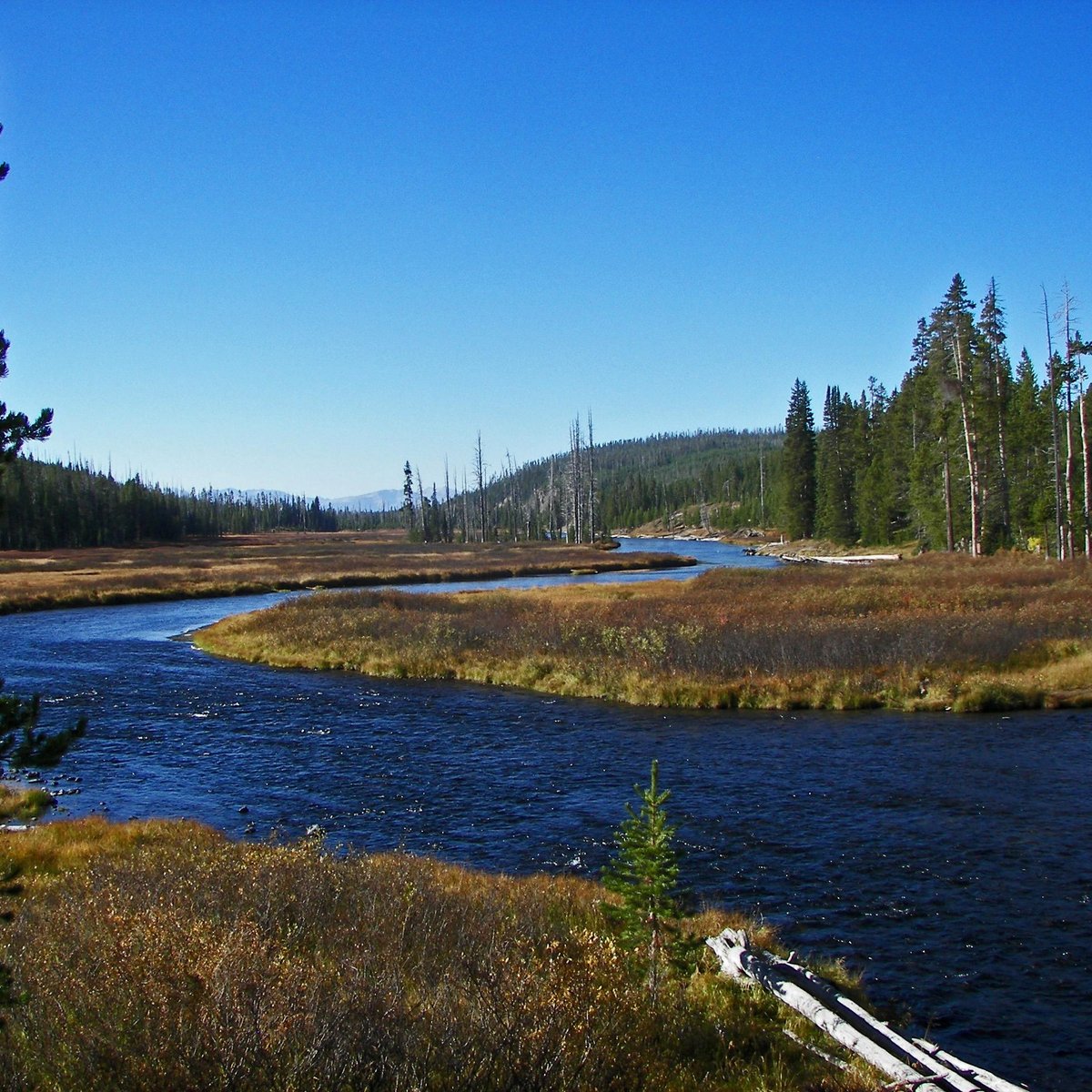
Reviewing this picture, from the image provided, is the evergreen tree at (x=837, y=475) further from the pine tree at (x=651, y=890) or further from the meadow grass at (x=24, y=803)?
the pine tree at (x=651, y=890)

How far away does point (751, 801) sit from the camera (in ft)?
52.4

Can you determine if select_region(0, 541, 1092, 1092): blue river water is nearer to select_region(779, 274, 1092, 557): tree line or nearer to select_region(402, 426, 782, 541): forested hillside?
select_region(779, 274, 1092, 557): tree line

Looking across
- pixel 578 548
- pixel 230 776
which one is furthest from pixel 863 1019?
pixel 578 548

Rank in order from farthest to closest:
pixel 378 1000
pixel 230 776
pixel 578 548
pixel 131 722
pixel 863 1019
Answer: pixel 578 548, pixel 131 722, pixel 230 776, pixel 863 1019, pixel 378 1000

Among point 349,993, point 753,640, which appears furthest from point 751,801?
point 753,640

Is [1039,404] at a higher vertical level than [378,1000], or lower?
higher

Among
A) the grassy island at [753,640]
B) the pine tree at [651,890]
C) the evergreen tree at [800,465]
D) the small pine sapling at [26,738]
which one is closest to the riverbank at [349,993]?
the pine tree at [651,890]

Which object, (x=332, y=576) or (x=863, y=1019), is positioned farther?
(x=332, y=576)

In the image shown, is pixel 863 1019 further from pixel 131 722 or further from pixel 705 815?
pixel 131 722

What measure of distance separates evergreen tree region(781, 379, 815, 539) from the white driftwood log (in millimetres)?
92988

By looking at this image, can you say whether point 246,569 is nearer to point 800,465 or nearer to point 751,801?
point 800,465

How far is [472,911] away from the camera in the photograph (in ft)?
30.7

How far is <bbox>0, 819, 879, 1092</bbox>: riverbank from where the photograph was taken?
562 cm

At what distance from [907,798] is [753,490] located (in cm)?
13727
